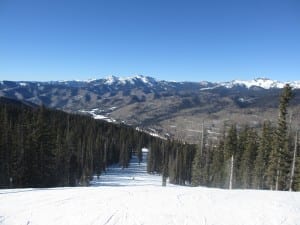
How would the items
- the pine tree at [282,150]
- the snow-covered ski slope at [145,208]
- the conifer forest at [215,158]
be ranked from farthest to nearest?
1. the conifer forest at [215,158]
2. the pine tree at [282,150]
3. the snow-covered ski slope at [145,208]

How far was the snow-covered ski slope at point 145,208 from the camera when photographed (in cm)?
1462

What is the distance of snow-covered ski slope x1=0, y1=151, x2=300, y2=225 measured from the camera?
1462cm

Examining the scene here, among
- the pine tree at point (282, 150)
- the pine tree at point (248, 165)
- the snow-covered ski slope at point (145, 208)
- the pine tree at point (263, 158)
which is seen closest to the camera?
the snow-covered ski slope at point (145, 208)

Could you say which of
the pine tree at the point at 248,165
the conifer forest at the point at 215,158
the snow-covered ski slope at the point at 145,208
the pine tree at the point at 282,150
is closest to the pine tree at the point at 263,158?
the conifer forest at the point at 215,158

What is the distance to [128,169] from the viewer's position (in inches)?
4611

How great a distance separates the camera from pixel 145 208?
52.9ft

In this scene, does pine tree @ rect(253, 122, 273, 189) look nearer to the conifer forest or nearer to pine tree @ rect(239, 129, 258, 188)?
the conifer forest

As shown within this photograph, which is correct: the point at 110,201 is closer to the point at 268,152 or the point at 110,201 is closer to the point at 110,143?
the point at 268,152

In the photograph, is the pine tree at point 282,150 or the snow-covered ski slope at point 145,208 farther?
Result: the pine tree at point 282,150

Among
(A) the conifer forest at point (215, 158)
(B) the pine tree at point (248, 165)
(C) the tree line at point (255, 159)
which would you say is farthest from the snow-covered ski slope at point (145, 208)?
(B) the pine tree at point (248, 165)

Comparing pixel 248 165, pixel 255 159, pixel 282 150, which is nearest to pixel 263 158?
pixel 248 165

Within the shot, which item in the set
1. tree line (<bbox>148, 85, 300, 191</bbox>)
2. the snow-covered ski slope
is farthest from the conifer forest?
the snow-covered ski slope

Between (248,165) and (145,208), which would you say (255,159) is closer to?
(248,165)

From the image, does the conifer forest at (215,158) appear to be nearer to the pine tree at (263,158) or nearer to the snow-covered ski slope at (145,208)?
the pine tree at (263,158)
